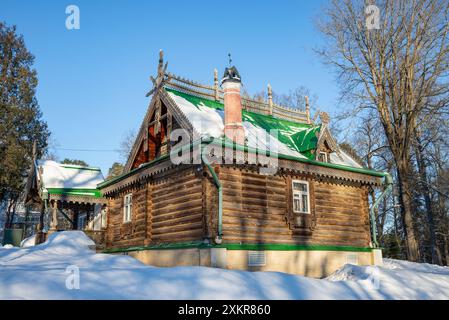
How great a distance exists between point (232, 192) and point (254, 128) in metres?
5.28

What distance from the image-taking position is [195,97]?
2030 centimetres

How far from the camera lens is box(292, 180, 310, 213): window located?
16812 mm

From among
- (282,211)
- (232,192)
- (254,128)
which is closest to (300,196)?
(282,211)

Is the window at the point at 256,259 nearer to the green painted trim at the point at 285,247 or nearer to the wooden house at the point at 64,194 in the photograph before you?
the green painted trim at the point at 285,247

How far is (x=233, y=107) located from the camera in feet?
55.0

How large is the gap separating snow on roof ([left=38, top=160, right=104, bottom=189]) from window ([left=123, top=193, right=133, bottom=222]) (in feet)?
28.7

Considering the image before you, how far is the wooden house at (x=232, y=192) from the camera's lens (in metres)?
14.4

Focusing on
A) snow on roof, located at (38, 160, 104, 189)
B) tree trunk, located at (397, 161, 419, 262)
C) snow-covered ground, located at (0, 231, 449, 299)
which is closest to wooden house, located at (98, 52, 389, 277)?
snow-covered ground, located at (0, 231, 449, 299)

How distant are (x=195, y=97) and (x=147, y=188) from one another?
17.9 ft

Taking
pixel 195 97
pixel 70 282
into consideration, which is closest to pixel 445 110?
pixel 195 97

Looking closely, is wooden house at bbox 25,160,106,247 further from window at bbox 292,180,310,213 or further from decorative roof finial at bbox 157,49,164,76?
window at bbox 292,180,310,213

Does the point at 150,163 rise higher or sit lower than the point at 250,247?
higher

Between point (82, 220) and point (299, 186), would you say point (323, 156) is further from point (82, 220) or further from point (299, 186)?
point (82, 220)

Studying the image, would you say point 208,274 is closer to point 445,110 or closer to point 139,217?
point 139,217
